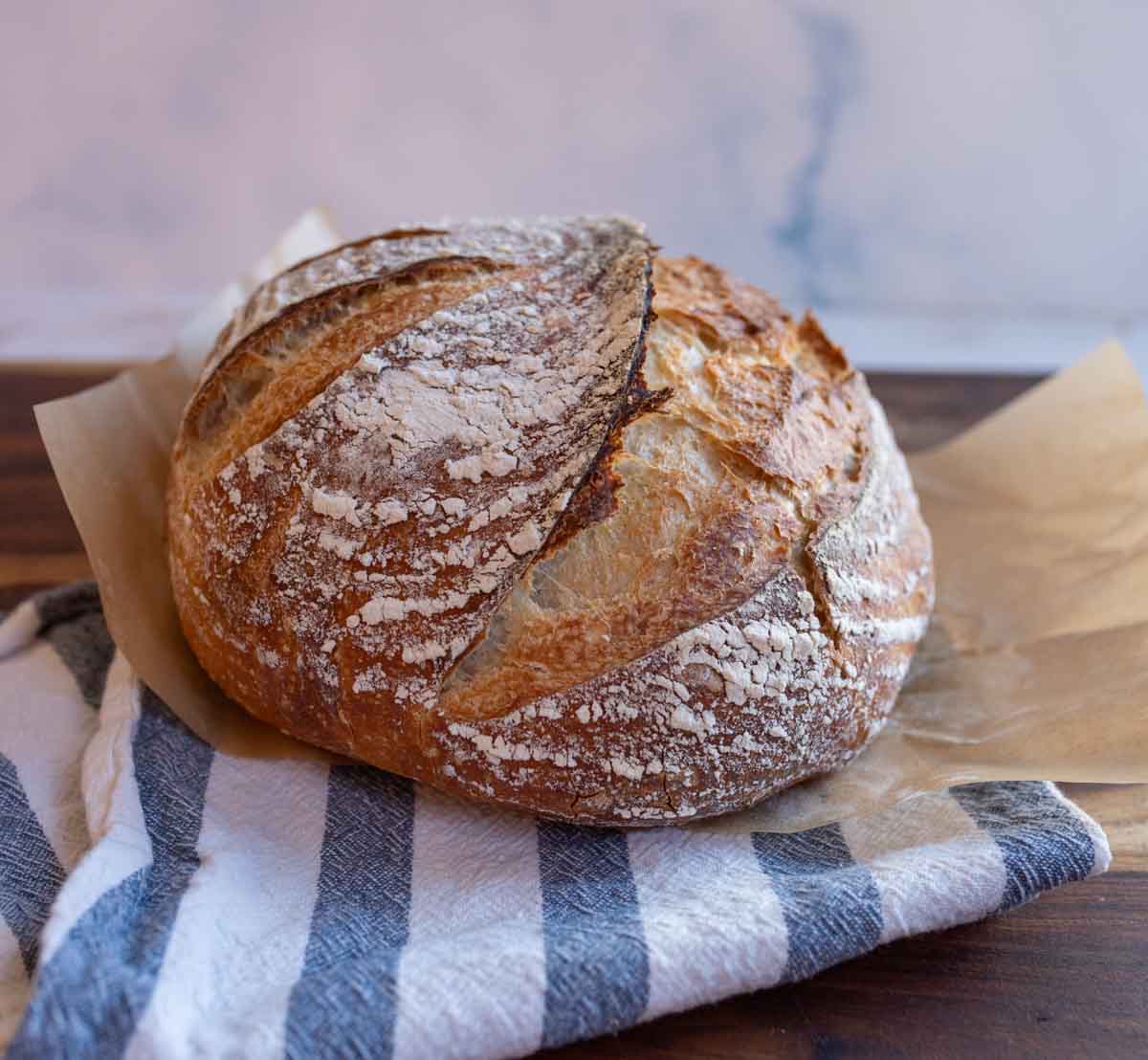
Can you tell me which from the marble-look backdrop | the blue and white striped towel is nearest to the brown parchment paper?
the blue and white striped towel

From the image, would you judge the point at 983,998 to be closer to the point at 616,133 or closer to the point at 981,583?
the point at 981,583

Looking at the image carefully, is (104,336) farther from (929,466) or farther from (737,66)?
(929,466)

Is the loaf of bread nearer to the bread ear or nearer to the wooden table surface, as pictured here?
the bread ear

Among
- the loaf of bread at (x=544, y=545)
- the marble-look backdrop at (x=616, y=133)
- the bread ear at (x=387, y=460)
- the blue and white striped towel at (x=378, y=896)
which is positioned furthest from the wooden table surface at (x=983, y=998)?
the marble-look backdrop at (x=616, y=133)

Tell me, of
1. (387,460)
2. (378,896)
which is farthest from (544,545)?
(378,896)

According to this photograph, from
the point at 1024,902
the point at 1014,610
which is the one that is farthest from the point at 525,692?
the point at 1014,610

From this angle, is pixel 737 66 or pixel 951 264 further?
pixel 951 264

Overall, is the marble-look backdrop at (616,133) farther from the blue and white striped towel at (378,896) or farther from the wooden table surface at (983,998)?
the wooden table surface at (983,998)
